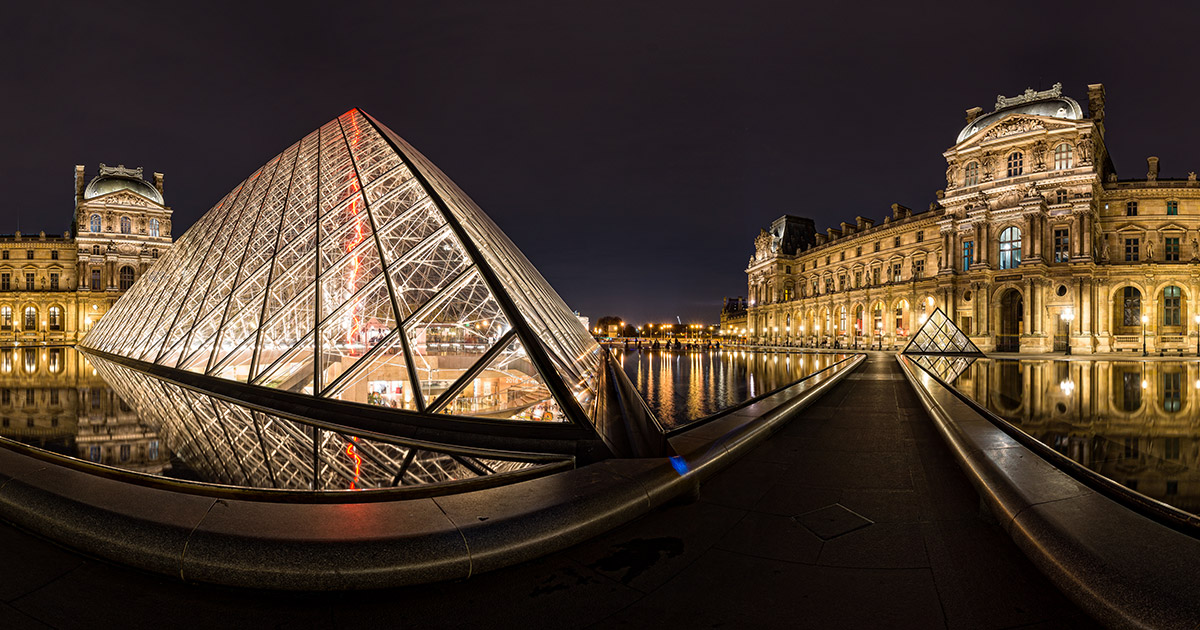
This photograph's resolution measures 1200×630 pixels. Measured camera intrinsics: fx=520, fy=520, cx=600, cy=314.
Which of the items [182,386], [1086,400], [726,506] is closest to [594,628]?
[726,506]

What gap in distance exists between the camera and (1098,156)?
45.9 metres

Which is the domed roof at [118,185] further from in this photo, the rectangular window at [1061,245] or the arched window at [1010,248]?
the rectangular window at [1061,245]

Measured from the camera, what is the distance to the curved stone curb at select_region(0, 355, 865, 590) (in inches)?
118

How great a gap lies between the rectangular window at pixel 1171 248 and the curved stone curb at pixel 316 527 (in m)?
64.0

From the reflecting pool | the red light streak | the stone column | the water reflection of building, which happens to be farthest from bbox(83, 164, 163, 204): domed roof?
the stone column

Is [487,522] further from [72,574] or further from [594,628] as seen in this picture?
[72,574]

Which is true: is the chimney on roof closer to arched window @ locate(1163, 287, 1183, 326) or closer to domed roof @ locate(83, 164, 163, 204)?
domed roof @ locate(83, 164, 163, 204)

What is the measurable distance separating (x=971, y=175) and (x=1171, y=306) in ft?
62.5

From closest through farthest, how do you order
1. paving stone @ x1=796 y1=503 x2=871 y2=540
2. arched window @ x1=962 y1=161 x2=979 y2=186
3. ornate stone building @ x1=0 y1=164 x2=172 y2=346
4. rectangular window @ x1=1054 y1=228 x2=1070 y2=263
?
paving stone @ x1=796 y1=503 x2=871 y2=540 < rectangular window @ x1=1054 y1=228 x2=1070 y2=263 < arched window @ x1=962 y1=161 x2=979 y2=186 < ornate stone building @ x1=0 y1=164 x2=172 y2=346

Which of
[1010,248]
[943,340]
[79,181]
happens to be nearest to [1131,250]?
[1010,248]

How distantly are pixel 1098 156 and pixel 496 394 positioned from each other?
60.4m

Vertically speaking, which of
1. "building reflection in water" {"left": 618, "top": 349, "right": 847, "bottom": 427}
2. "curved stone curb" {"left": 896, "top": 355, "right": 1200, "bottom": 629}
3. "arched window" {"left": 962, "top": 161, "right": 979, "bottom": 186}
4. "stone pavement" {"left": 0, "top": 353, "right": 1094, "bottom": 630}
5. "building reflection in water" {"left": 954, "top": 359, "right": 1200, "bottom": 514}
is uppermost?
"arched window" {"left": 962, "top": 161, "right": 979, "bottom": 186}

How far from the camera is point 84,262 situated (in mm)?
71125

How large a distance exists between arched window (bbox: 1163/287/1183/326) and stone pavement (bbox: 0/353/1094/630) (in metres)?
59.8
